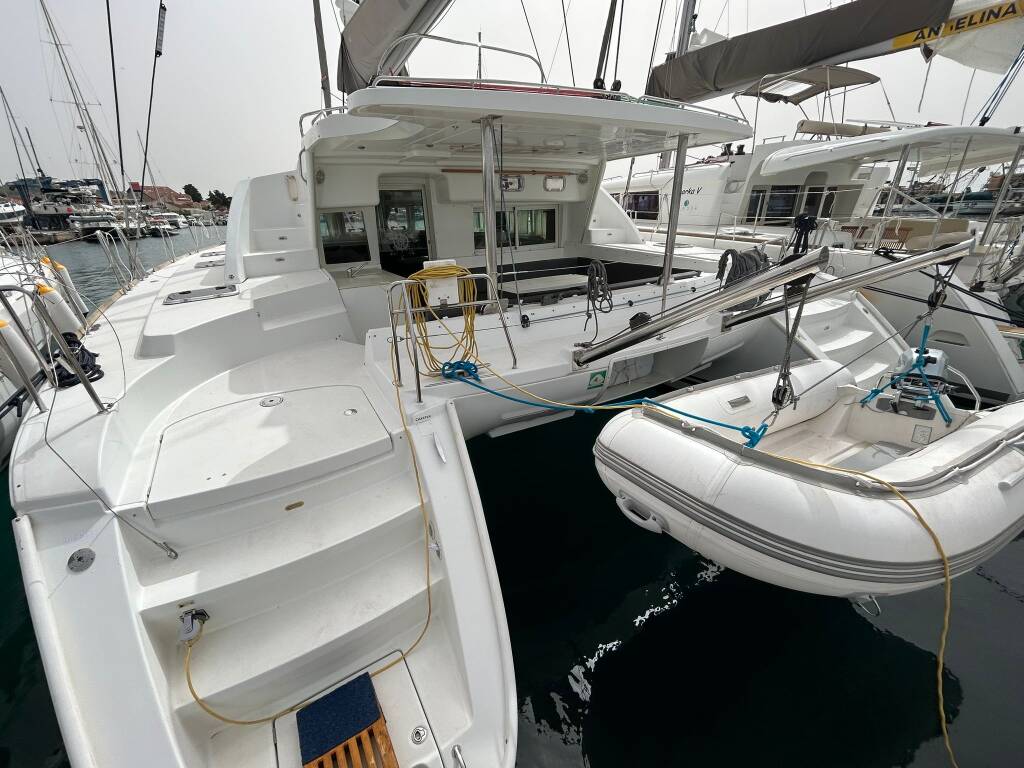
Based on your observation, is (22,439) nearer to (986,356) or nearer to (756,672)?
(756,672)

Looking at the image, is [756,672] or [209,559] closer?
[209,559]

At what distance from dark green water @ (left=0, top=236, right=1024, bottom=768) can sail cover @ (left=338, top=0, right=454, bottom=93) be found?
152 inches

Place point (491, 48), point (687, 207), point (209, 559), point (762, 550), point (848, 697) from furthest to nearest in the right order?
point (687, 207) → point (491, 48) → point (848, 697) → point (762, 550) → point (209, 559)

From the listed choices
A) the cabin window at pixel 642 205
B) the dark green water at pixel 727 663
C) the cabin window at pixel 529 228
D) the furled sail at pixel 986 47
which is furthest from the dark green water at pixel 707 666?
the cabin window at pixel 642 205

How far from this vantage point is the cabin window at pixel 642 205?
12.5 meters

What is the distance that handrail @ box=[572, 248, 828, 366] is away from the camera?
1845 mm

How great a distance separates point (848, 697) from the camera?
238 centimetres

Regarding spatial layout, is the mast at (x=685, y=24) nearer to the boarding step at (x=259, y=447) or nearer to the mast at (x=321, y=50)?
the mast at (x=321, y=50)

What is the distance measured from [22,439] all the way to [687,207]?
12.1m

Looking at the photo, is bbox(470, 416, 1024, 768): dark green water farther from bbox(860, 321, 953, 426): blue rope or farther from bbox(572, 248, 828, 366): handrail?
bbox(572, 248, 828, 366): handrail

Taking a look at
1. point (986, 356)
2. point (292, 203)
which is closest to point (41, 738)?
point (292, 203)

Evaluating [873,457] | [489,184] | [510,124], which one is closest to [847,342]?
[873,457]

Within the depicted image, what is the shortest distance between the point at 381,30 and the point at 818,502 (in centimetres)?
424

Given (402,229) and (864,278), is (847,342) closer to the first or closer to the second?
(864,278)
